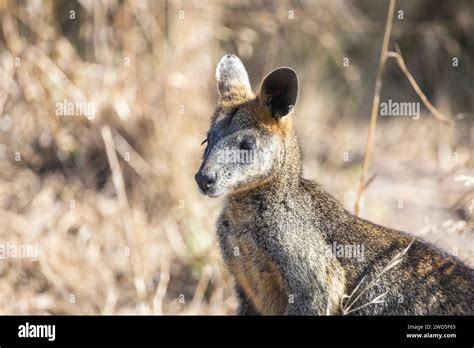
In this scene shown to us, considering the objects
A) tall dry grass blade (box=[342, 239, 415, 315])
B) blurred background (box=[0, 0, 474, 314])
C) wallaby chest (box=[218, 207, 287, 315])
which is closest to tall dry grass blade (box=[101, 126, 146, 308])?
blurred background (box=[0, 0, 474, 314])

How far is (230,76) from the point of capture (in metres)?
6.01

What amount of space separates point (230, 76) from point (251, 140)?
30.7 inches

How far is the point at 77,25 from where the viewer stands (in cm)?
890

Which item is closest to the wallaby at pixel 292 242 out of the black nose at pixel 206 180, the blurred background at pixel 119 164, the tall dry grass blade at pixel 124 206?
the black nose at pixel 206 180

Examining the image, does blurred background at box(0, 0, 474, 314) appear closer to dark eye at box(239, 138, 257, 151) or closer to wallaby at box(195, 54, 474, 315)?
wallaby at box(195, 54, 474, 315)

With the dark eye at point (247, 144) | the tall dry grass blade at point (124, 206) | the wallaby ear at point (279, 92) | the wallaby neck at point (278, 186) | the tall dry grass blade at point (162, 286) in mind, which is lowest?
the tall dry grass blade at point (162, 286)

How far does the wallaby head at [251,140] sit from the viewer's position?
5.29 meters

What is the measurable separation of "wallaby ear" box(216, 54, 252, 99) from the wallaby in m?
0.35

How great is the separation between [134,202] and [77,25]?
2.12 metres

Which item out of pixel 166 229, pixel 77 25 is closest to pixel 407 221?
pixel 166 229

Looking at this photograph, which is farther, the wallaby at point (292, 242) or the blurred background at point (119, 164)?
the blurred background at point (119, 164)

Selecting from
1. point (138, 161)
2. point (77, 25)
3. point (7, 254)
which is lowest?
point (7, 254)

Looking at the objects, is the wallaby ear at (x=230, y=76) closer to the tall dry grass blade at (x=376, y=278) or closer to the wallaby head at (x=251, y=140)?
the wallaby head at (x=251, y=140)

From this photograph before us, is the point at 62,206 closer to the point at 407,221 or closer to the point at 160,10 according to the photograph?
the point at 160,10
